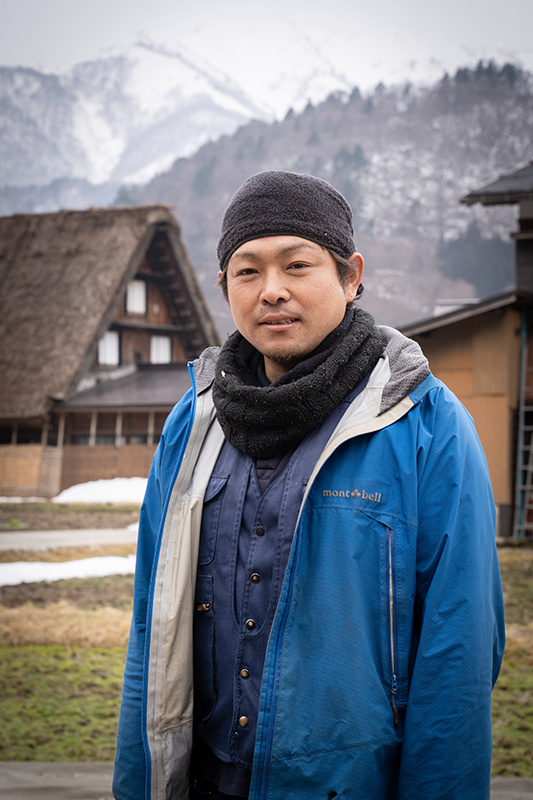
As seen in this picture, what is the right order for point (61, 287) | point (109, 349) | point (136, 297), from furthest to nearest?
point (136, 297)
point (109, 349)
point (61, 287)

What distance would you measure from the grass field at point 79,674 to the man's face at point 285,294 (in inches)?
117

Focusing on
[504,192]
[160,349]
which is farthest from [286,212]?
[160,349]

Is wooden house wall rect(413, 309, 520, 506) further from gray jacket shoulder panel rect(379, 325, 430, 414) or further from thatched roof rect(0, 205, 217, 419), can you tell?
thatched roof rect(0, 205, 217, 419)

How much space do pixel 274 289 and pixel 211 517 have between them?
57 cm

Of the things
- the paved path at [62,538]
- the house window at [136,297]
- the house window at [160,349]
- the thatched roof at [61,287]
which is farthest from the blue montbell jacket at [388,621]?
the house window at [160,349]

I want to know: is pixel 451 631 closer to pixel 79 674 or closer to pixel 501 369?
pixel 79 674

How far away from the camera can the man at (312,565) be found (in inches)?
52.8

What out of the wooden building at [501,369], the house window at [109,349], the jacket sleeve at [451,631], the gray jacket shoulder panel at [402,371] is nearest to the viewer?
the jacket sleeve at [451,631]

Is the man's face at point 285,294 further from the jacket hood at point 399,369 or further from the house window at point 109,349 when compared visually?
the house window at point 109,349

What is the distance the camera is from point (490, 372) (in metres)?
10.8

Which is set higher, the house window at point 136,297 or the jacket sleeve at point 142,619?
the house window at point 136,297

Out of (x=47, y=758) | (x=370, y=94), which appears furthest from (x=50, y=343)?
(x=370, y=94)

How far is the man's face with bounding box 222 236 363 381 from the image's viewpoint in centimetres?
154

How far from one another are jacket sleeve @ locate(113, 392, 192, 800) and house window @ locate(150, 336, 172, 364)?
65.0 feet
